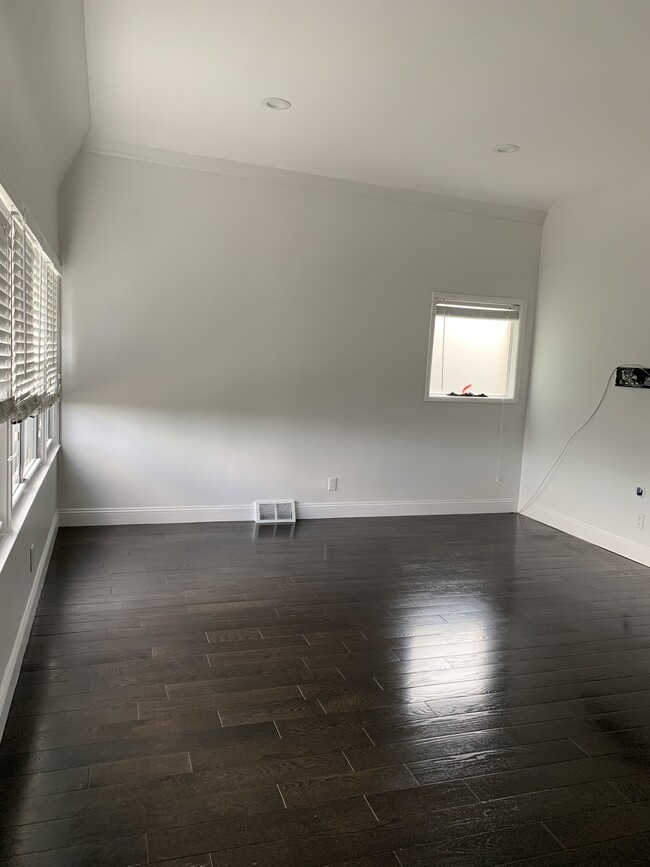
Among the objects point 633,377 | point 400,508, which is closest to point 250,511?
point 400,508

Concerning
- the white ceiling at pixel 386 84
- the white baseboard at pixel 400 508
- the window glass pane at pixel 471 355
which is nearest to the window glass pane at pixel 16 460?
the white ceiling at pixel 386 84

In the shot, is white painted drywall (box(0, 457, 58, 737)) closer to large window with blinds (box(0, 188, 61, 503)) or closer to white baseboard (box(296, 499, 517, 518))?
large window with blinds (box(0, 188, 61, 503))

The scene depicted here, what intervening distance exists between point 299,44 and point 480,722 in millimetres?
3203

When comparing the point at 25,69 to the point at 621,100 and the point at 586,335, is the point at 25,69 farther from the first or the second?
the point at 586,335

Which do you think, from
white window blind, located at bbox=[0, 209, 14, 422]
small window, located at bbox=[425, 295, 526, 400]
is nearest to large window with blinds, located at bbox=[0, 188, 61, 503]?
white window blind, located at bbox=[0, 209, 14, 422]

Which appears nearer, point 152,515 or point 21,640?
point 21,640

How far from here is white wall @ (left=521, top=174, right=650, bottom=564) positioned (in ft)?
15.9

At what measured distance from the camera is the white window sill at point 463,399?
5.86 metres

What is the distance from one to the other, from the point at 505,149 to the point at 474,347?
1.91 m

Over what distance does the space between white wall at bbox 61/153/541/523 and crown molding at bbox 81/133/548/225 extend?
0.05m

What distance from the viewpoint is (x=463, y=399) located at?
5.94 metres

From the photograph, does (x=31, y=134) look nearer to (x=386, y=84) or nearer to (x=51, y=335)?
(x=51, y=335)

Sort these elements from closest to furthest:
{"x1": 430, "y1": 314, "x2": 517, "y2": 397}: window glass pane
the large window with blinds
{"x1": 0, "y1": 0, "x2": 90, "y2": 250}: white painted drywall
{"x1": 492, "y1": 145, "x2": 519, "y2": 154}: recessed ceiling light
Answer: {"x1": 0, "y1": 0, "x2": 90, "y2": 250}: white painted drywall → the large window with blinds → {"x1": 492, "y1": 145, "x2": 519, "y2": 154}: recessed ceiling light → {"x1": 430, "y1": 314, "x2": 517, "y2": 397}: window glass pane

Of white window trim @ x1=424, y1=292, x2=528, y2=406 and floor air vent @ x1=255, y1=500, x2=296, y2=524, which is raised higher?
white window trim @ x1=424, y1=292, x2=528, y2=406
